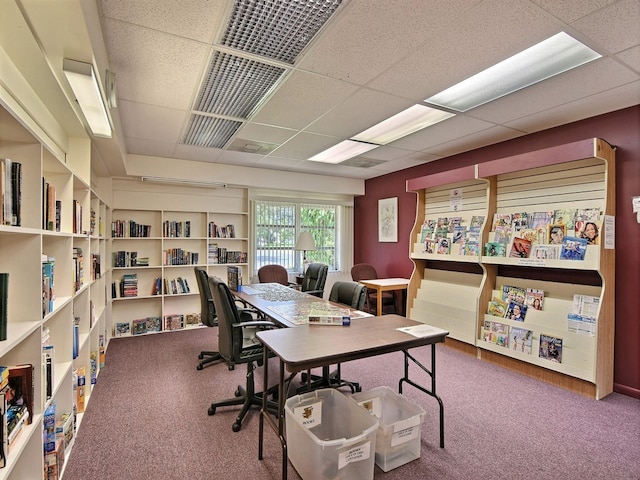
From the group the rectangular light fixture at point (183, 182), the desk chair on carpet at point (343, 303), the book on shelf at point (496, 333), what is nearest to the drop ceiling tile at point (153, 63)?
the rectangular light fixture at point (183, 182)

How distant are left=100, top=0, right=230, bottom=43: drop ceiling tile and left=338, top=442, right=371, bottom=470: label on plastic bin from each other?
91.2 inches

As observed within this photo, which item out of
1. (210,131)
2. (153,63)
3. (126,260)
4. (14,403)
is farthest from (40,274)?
(126,260)

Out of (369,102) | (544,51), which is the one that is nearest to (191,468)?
(369,102)

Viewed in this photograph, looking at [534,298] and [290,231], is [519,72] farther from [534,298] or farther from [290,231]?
[290,231]

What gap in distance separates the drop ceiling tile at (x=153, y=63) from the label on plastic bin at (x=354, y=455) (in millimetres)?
2425

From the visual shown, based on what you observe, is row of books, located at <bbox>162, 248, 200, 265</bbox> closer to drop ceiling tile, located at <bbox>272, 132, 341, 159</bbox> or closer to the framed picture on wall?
drop ceiling tile, located at <bbox>272, 132, 341, 159</bbox>

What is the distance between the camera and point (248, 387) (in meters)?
2.51

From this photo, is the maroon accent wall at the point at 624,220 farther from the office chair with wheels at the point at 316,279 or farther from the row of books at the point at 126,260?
the row of books at the point at 126,260

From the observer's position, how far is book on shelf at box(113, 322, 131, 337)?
457 cm

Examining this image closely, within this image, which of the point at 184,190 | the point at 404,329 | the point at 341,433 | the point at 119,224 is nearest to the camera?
the point at 341,433

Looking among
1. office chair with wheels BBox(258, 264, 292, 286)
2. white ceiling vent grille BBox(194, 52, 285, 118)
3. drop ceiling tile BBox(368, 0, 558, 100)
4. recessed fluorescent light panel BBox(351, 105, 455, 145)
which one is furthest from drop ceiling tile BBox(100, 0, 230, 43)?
office chair with wheels BBox(258, 264, 292, 286)

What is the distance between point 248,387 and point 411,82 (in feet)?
8.57

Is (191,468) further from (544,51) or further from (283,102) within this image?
(544,51)

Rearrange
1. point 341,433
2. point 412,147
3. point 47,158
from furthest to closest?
point 412,147 < point 341,433 < point 47,158
